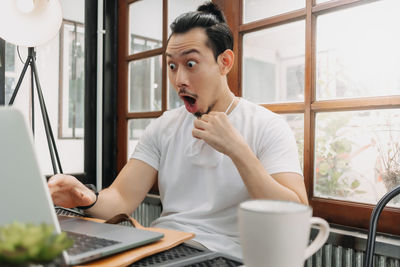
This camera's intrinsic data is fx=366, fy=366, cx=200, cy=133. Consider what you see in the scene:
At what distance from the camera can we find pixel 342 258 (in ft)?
3.97

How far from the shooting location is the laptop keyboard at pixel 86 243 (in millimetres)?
584

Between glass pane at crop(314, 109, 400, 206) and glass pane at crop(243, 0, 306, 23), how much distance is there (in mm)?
450

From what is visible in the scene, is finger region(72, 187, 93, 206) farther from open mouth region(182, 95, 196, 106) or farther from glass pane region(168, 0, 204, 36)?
glass pane region(168, 0, 204, 36)

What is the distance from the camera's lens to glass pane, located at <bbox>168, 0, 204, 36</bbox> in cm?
191

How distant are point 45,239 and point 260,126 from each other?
3.05 feet

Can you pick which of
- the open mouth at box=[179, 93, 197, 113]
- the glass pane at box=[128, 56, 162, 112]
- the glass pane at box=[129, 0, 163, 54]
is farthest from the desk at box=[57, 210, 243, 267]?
the glass pane at box=[129, 0, 163, 54]

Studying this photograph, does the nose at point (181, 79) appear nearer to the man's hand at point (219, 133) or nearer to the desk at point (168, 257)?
the man's hand at point (219, 133)

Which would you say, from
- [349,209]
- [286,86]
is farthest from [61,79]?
[349,209]

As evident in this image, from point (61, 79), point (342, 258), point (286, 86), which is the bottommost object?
point (342, 258)

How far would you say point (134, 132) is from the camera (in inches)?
88.7

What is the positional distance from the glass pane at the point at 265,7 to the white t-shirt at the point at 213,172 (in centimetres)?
47

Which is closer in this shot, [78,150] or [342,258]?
[342,258]

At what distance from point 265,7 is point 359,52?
47cm

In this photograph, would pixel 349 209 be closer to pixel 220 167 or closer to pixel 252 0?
pixel 220 167
